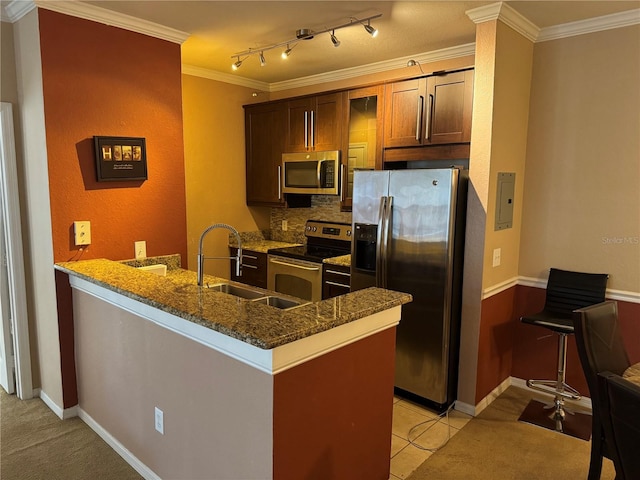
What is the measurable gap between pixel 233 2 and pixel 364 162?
5.68 feet

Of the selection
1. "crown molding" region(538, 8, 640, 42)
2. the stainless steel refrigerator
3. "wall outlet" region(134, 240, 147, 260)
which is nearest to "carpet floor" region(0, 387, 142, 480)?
"wall outlet" region(134, 240, 147, 260)

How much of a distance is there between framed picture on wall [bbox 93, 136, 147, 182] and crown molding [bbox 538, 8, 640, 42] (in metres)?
2.93

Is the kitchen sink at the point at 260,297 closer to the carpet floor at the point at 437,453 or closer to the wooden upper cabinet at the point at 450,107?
the carpet floor at the point at 437,453

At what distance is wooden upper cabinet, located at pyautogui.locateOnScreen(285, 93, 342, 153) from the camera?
410cm

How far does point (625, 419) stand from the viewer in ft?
4.49

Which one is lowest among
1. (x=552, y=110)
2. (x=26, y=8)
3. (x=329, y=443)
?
(x=329, y=443)

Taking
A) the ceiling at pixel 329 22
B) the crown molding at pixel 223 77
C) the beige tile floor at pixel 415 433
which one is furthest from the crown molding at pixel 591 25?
the crown molding at pixel 223 77

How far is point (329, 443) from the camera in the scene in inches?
72.0

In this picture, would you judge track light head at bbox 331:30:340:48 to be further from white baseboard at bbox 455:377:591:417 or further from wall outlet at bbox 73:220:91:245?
white baseboard at bbox 455:377:591:417

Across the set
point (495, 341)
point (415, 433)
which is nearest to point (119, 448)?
point (415, 433)

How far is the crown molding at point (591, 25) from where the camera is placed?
9.21 ft

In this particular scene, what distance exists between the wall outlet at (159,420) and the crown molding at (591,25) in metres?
3.42

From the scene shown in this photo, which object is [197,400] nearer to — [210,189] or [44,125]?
[44,125]

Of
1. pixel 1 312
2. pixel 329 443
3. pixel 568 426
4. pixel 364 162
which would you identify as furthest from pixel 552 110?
pixel 1 312
